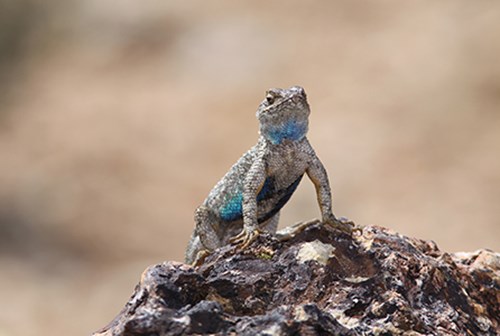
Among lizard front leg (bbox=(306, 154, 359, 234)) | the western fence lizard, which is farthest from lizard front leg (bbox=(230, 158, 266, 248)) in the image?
lizard front leg (bbox=(306, 154, 359, 234))

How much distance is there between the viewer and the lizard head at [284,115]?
5574 mm

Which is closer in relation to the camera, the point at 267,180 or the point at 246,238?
the point at 246,238

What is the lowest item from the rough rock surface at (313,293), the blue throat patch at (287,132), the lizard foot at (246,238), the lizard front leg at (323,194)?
the rough rock surface at (313,293)

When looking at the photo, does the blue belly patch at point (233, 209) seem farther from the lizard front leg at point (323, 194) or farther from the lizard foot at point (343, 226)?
the lizard foot at point (343, 226)

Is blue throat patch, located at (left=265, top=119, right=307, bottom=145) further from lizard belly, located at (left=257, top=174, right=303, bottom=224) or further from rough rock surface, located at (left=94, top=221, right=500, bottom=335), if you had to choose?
rough rock surface, located at (left=94, top=221, right=500, bottom=335)

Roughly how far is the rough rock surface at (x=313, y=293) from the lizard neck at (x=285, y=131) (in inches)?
22.0

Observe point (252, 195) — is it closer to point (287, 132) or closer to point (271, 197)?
point (271, 197)

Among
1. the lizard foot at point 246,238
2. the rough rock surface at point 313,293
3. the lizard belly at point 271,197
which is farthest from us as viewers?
the lizard belly at point 271,197

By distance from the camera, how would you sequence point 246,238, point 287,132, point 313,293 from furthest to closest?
point 287,132
point 246,238
point 313,293

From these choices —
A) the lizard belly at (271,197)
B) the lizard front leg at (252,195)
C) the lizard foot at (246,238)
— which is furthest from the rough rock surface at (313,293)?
the lizard belly at (271,197)

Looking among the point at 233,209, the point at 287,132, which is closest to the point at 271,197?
the point at 233,209

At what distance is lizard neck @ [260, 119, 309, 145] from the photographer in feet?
18.7

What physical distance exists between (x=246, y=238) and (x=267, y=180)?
2.17 ft

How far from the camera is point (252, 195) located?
568 centimetres
